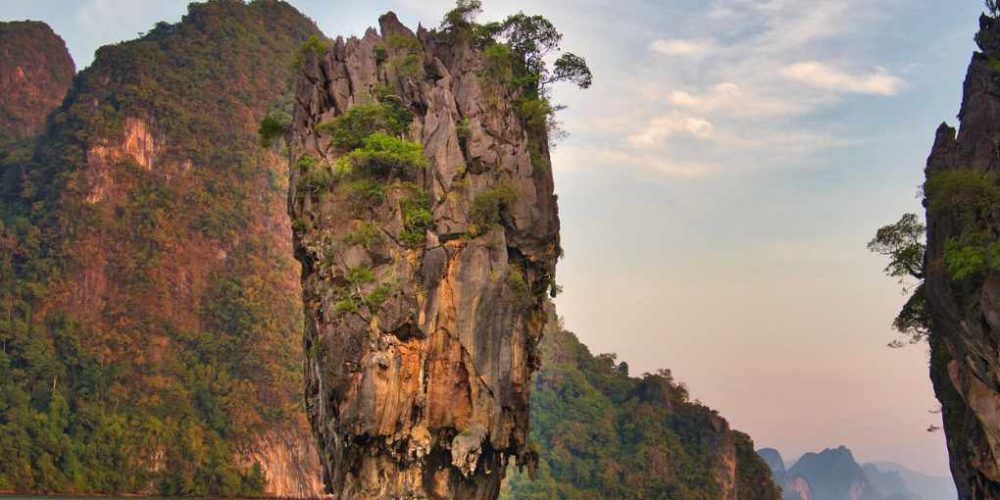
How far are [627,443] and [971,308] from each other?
1631 inches

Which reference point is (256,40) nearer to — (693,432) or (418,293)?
(693,432)

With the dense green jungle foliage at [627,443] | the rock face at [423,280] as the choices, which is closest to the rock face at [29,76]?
the dense green jungle foliage at [627,443]

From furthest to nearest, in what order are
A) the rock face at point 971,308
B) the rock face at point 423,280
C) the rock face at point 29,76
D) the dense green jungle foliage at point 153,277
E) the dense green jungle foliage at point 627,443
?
the rock face at point 29,76
the dense green jungle foliage at point 153,277
the dense green jungle foliage at point 627,443
the rock face at point 423,280
the rock face at point 971,308

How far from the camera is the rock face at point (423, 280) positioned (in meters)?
23.4

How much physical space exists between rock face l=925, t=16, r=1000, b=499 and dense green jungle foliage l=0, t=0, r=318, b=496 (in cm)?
4417

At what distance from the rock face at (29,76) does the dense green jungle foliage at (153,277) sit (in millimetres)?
14579

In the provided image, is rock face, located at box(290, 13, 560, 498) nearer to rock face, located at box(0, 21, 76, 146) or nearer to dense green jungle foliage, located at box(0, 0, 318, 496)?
dense green jungle foliage, located at box(0, 0, 318, 496)

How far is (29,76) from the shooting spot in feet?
314

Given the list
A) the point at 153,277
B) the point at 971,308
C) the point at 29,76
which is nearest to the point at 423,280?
the point at 971,308

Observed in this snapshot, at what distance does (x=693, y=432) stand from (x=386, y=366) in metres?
41.5

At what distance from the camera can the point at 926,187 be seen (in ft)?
79.3

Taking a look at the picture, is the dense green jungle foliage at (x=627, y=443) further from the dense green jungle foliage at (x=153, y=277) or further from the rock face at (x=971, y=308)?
the rock face at (x=971, y=308)

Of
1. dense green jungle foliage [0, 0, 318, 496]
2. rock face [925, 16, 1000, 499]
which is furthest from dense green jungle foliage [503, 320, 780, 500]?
rock face [925, 16, 1000, 499]

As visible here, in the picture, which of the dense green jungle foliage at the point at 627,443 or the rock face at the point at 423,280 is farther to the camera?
the dense green jungle foliage at the point at 627,443
